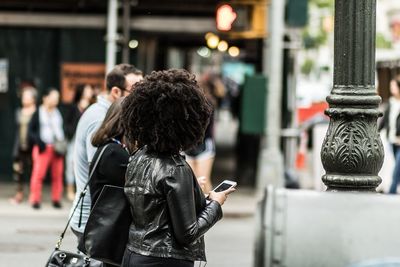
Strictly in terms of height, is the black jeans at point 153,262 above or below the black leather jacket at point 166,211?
below

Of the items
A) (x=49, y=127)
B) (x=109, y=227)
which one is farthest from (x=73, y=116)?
(x=109, y=227)

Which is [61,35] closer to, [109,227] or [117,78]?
[117,78]

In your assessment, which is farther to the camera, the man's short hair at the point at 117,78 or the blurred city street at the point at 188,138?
the man's short hair at the point at 117,78

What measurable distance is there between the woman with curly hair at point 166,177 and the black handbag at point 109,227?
0.20m

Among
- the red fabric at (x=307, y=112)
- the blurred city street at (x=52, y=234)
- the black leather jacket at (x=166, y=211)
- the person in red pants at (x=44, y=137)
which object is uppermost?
the black leather jacket at (x=166, y=211)

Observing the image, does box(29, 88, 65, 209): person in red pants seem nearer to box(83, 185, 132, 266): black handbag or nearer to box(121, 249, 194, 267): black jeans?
box(83, 185, 132, 266): black handbag

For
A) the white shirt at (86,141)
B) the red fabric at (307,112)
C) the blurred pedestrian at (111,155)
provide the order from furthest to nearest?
the red fabric at (307,112) < the white shirt at (86,141) < the blurred pedestrian at (111,155)

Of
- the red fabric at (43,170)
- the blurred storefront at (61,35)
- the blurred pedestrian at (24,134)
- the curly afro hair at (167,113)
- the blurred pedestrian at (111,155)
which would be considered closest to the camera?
the curly afro hair at (167,113)

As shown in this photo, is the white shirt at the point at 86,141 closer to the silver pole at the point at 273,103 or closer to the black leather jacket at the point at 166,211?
the black leather jacket at the point at 166,211

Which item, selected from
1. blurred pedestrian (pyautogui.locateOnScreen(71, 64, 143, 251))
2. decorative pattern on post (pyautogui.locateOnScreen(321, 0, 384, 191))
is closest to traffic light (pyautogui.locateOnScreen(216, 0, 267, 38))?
blurred pedestrian (pyautogui.locateOnScreen(71, 64, 143, 251))

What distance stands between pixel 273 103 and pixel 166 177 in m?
11.3

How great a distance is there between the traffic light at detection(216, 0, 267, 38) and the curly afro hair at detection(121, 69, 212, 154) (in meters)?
10.5

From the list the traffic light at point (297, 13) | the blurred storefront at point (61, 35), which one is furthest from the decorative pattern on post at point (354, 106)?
the blurred storefront at point (61, 35)

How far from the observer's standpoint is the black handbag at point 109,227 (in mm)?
5141
